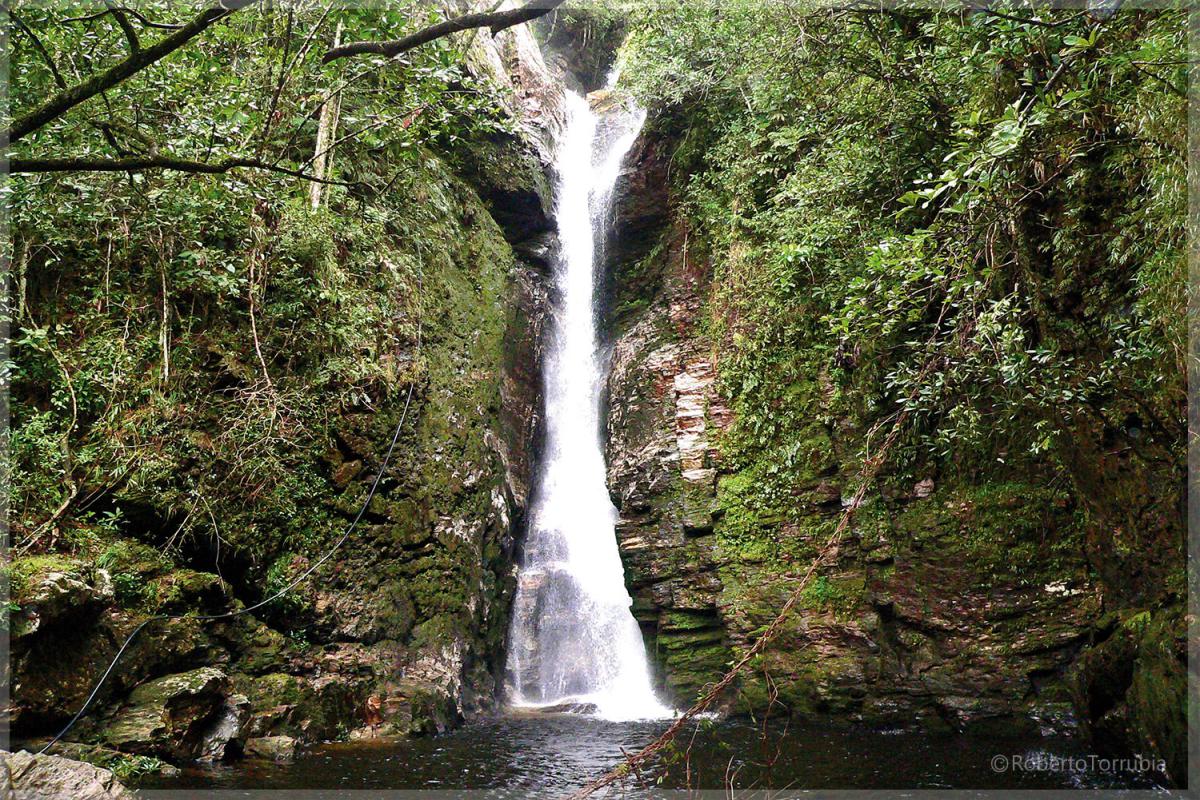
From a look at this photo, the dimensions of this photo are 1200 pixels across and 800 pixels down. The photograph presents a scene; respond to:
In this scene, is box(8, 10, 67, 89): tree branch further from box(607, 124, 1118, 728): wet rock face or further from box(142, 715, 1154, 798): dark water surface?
box(607, 124, 1118, 728): wet rock face

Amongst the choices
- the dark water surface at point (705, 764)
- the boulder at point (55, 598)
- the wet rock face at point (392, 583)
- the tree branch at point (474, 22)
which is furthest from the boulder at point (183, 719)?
the tree branch at point (474, 22)

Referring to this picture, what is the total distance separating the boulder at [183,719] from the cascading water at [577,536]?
4.78 m

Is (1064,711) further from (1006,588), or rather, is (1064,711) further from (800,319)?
(800,319)

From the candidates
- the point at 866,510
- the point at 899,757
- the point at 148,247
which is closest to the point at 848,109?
the point at 866,510

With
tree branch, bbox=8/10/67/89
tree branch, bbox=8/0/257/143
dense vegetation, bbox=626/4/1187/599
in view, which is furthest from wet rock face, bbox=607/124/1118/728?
tree branch, bbox=8/10/67/89

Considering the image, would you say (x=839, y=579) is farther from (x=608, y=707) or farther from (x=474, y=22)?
(x=474, y=22)

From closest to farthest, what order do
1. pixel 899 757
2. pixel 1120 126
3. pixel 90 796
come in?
pixel 90 796 → pixel 1120 126 → pixel 899 757

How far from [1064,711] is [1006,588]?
1288 mm

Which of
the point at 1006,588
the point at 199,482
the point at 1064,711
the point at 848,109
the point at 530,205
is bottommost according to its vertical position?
the point at 1064,711

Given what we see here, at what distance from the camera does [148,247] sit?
324 inches

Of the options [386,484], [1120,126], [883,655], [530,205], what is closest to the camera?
[1120,126]

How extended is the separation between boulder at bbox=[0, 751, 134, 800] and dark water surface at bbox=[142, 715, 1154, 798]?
4.86ft

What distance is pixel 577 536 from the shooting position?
12578 mm

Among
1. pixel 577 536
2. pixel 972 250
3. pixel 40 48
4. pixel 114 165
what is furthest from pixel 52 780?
pixel 577 536
